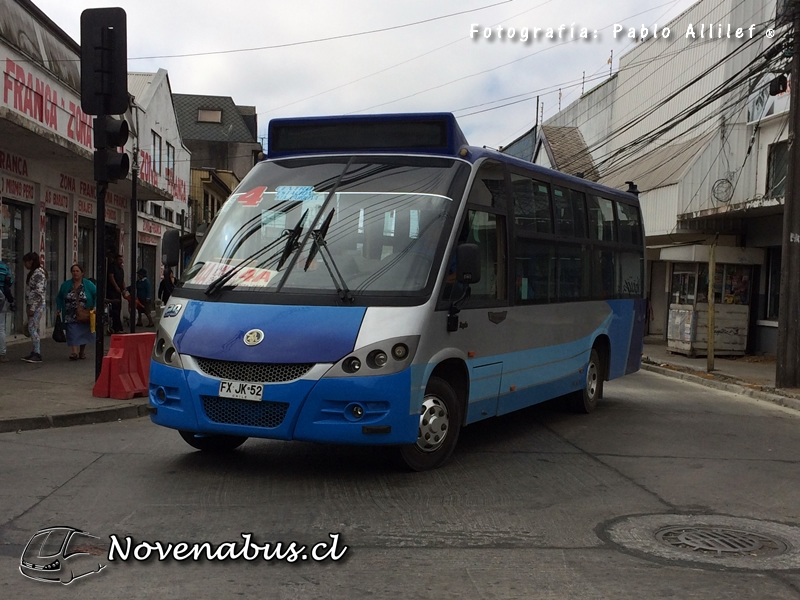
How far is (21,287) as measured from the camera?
1856 cm

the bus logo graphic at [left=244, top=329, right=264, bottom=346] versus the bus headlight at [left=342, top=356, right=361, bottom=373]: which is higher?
the bus logo graphic at [left=244, top=329, right=264, bottom=346]

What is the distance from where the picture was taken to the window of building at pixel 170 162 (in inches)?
1347

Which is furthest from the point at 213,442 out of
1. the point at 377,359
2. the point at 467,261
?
the point at 467,261

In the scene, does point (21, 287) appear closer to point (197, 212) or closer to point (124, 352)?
point (124, 352)

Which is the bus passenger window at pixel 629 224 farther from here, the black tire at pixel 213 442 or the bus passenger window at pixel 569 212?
the black tire at pixel 213 442

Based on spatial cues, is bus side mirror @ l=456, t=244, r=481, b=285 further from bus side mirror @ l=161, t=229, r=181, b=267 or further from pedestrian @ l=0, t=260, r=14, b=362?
pedestrian @ l=0, t=260, r=14, b=362

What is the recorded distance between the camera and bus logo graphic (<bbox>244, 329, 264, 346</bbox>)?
6.52m

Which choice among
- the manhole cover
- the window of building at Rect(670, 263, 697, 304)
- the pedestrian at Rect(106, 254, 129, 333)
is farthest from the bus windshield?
the window of building at Rect(670, 263, 697, 304)

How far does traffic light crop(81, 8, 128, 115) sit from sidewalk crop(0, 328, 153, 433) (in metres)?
3.27

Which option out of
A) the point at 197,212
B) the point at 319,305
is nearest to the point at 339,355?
the point at 319,305

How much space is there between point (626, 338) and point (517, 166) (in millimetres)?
4484

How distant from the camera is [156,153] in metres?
31.8

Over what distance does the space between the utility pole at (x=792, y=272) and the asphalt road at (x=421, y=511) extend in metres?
5.39

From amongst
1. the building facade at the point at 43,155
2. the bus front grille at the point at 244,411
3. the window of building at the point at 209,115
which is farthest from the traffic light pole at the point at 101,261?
the window of building at the point at 209,115
